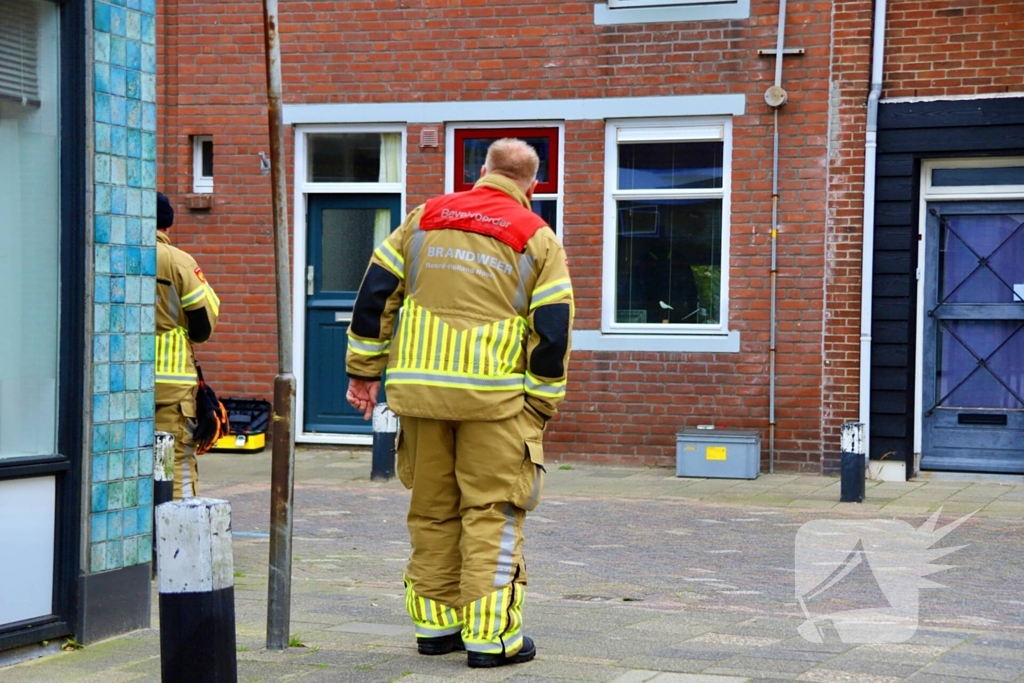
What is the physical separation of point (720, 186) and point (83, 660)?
27.5 ft

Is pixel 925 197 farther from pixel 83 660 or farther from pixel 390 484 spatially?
pixel 83 660

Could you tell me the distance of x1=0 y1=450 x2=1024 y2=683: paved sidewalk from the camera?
17.0 feet

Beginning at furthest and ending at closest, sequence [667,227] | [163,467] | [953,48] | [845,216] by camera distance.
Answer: [667,227] → [845,216] → [953,48] → [163,467]

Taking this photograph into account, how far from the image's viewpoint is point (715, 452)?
1192 centimetres

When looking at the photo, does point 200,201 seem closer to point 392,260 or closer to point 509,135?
point 509,135

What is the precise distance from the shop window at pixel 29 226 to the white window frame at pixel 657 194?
7.66 m

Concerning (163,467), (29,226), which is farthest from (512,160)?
(163,467)

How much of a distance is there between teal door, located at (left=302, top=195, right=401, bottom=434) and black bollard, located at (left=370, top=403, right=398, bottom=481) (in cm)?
206

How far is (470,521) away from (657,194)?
7826mm

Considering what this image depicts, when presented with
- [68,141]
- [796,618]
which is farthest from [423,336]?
[796,618]

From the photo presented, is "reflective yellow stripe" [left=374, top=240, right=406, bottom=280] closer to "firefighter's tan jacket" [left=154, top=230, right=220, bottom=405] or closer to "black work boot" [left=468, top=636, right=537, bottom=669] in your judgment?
"black work boot" [left=468, top=636, right=537, bottom=669]

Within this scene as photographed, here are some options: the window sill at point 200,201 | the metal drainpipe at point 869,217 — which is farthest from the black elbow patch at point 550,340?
the window sill at point 200,201

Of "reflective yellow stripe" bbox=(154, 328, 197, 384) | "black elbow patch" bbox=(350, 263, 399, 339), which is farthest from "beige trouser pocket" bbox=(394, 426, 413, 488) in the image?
"reflective yellow stripe" bbox=(154, 328, 197, 384)

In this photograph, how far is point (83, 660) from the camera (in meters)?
5.36
